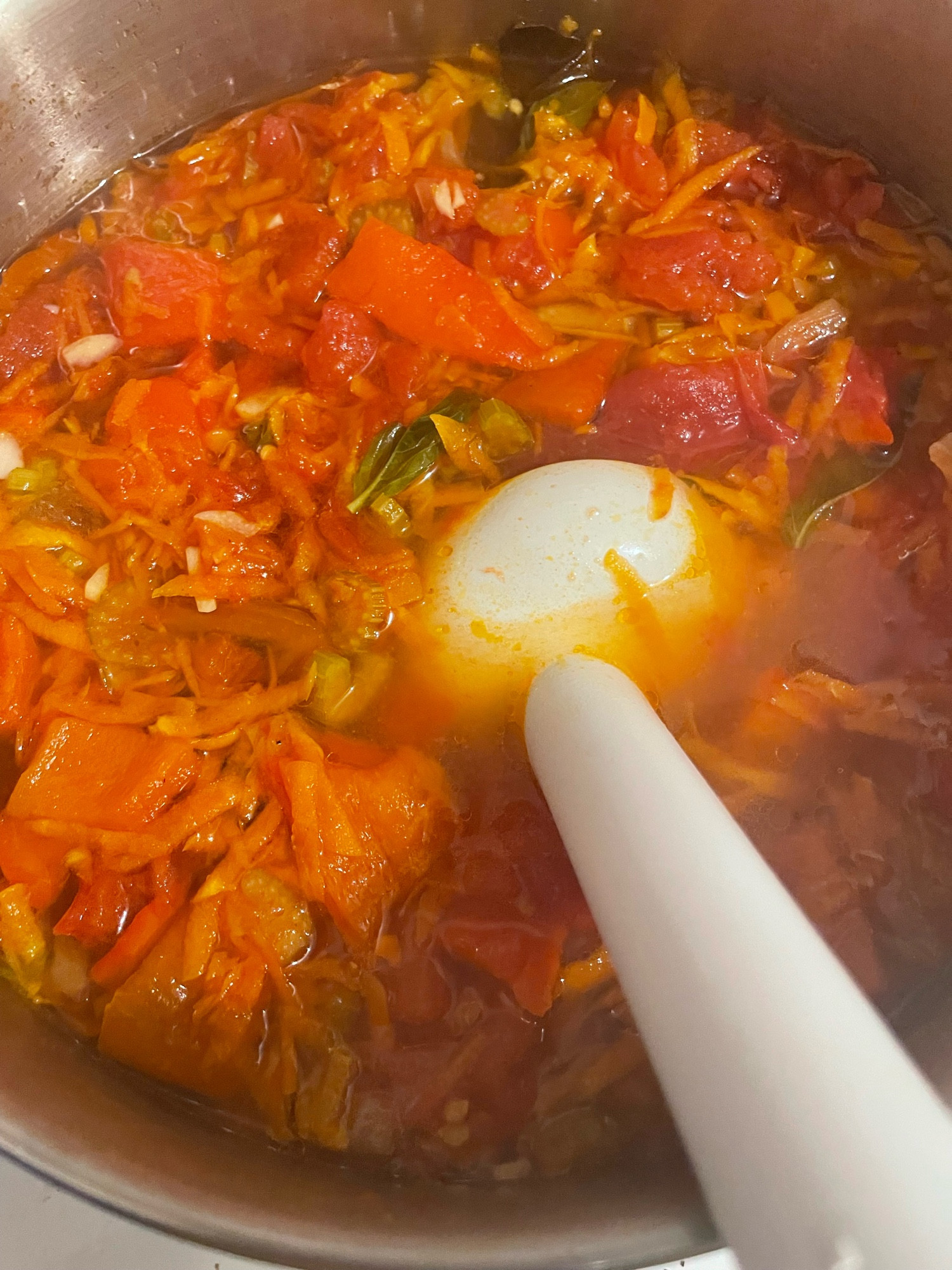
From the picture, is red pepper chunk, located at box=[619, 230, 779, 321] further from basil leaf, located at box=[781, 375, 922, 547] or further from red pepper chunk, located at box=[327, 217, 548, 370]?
basil leaf, located at box=[781, 375, 922, 547]

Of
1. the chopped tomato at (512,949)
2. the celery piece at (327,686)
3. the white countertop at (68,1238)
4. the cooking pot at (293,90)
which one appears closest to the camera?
the cooking pot at (293,90)

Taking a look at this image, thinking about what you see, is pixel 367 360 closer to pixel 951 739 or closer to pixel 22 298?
pixel 22 298

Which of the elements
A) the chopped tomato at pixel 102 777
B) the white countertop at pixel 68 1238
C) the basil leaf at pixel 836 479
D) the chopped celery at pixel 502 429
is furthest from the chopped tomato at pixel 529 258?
the white countertop at pixel 68 1238

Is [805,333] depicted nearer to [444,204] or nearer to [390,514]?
[444,204]

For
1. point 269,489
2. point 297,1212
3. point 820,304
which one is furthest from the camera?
point 820,304

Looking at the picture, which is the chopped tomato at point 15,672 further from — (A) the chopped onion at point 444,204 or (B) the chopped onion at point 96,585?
(A) the chopped onion at point 444,204

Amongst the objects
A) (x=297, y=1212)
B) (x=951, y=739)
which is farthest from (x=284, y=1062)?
(x=951, y=739)

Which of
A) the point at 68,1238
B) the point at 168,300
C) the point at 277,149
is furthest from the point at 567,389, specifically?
the point at 68,1238
